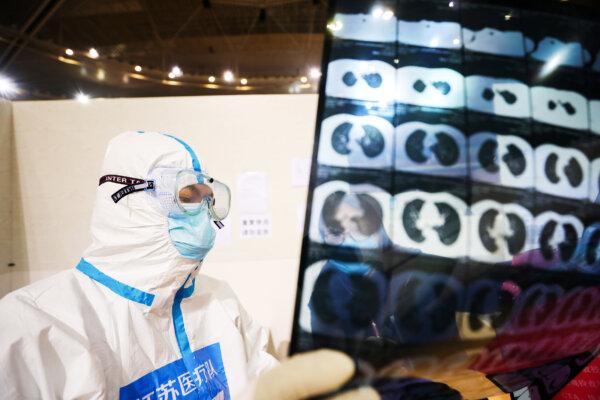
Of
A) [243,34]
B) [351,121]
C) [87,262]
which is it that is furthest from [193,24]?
[351,121]

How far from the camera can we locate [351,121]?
12.5 inches

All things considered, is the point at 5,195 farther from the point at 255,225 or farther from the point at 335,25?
the point at 335,25

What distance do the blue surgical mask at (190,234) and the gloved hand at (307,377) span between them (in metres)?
0.84

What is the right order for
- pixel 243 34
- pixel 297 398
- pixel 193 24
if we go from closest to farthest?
pixel 297 398, pixel 193 24, pixel 243 34

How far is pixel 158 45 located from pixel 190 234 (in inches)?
271

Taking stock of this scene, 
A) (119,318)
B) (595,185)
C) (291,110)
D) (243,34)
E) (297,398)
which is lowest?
(119,318)

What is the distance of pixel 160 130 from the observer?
1.65 m

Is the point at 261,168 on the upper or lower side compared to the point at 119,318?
upper

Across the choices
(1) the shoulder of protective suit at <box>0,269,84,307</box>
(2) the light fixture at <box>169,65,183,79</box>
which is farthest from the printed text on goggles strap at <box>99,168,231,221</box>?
(2) the light fixture at <box>169,65,183,79</box>

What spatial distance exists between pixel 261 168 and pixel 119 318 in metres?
0.94

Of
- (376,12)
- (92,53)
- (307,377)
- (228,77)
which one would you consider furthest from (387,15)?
(92,53)

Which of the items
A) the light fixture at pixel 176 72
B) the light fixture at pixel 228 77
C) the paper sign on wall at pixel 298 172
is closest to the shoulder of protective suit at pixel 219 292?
the paper sign on wall at pixel 298 172

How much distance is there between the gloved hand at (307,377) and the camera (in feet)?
0.97

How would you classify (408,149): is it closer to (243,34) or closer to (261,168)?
(261,168)
